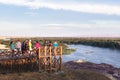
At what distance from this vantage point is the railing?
37969 mm

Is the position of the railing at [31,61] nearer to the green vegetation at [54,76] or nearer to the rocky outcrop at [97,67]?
the green vegetation at [54,76]

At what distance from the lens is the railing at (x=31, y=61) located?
1495 inches

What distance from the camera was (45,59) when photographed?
38.3m

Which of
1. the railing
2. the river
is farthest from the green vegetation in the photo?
the river

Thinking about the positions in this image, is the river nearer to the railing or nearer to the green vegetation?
the green vegetation

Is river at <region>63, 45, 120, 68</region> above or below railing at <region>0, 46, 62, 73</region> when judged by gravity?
below

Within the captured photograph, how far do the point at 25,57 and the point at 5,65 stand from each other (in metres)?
2.49

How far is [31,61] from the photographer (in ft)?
127

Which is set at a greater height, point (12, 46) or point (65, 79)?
point (12, 46)

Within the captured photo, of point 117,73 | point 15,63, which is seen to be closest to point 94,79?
point 15,63

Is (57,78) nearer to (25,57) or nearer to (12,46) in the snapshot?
(25,57)

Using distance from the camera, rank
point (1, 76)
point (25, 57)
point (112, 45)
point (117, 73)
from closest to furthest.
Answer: point (1, 76), point (25, 57), point (117, 73), point (112, 45)

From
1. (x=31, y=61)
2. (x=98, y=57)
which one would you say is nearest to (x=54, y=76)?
(x=31, y=61)

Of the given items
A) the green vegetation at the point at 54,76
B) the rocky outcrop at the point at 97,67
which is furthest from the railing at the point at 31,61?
the rocky outcrop at the point at 97,67
